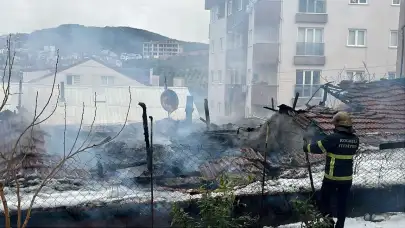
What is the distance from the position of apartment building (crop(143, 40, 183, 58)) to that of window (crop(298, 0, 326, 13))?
22.7ft

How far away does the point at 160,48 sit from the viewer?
21.1 m

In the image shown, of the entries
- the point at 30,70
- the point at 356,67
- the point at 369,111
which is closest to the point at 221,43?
the point at 356,67

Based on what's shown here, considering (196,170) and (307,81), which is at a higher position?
(307,81)

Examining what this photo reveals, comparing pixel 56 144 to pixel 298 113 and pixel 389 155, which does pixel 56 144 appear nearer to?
pixel 298 113

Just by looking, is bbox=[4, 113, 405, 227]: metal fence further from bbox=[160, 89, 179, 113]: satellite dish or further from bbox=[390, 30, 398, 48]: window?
bbox=[390, 30, 398, 48]: window

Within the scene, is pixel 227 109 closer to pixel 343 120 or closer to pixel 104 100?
pixel 104 100

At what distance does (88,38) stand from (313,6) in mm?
12272

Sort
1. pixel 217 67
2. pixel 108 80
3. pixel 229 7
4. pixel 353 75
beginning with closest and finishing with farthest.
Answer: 1. pixel 108 80
2. pixel 353 75
3. pixel 229 7
4. pixel 217 67

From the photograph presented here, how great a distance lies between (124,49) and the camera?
59.9 ft

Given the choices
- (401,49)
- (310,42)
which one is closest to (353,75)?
(310,42)

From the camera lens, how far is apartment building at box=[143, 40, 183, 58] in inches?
789

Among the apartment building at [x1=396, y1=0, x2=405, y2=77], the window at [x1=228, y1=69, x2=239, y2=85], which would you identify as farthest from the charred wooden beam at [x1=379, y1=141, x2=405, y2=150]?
the window at [x1=228, y1=69, x2=239, y2=85]

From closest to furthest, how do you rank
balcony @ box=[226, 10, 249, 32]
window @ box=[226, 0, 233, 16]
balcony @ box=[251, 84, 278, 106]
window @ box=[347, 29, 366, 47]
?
balcony @ box=[251, 84, 278, 106] → window @ box=[347, 29, 366, 47] → balcony @ box=[226, 10, 249, 32] → window @ box=[226, 0, 233, 16]

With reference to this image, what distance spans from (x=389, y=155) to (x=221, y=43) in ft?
68.3
